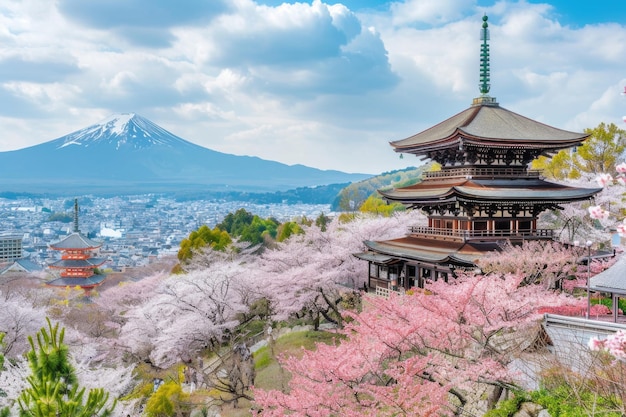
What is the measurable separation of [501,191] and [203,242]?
21796 mm

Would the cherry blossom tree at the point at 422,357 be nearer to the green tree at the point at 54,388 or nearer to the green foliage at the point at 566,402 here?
the green foliage at the point at 566,402

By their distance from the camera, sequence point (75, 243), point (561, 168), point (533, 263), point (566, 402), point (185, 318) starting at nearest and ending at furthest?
point (566, 402)
point (533, 263)
point (185, 318)
point (561, 168)
point (75, 243)

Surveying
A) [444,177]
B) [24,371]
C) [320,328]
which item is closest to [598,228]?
[444,177]

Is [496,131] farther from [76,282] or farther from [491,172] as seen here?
[76,282]

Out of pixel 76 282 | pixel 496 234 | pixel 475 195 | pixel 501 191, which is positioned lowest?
pixel 76 282

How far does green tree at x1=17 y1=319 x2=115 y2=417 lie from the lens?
7355 mm

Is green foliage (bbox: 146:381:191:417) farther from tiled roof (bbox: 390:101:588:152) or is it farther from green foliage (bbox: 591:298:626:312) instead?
green foliage (bbox: 591:298:626:312)

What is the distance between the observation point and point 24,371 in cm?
1414

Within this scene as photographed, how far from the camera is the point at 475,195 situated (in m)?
18.0

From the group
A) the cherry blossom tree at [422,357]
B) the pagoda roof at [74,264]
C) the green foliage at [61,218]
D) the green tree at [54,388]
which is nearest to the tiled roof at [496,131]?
the cherry blossom tree at [422,357]

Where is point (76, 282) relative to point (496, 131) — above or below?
below

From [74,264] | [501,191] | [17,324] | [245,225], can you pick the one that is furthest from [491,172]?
[74,264]

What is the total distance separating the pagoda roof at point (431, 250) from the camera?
58.0 ft

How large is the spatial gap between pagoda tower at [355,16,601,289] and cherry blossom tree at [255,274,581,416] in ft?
16.9
